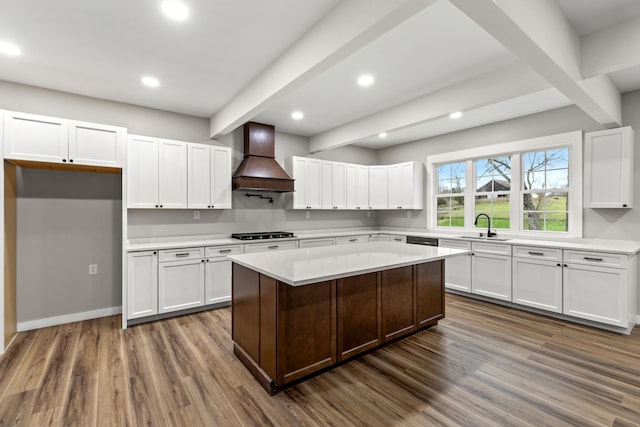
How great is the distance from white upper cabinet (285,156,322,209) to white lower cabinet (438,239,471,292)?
223 cm

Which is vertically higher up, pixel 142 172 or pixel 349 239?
pixel 142 172

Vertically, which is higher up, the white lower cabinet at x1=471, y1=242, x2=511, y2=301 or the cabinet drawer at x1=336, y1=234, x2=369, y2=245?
Result: the cabinet drawer at x1=336, y1=234, x2=369, y2=245

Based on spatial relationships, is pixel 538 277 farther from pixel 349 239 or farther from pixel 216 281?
pixel 216 281

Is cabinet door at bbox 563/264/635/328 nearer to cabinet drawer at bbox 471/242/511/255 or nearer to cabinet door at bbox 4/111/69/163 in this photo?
cabinet drawer at bbox 471/242/511/255

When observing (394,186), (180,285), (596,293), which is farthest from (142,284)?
(596,293)

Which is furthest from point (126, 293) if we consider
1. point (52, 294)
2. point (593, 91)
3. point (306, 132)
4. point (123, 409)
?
point (593, 91)

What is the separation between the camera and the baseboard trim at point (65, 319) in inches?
125

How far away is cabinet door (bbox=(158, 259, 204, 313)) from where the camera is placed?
11.4ft

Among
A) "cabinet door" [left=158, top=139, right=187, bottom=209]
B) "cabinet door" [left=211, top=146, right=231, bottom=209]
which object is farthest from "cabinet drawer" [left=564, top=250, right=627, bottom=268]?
"cabinet door" [left=158, top=139, right=187, bottom=209]

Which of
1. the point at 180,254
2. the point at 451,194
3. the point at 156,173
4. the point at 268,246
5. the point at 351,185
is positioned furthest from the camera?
the point at 351,185

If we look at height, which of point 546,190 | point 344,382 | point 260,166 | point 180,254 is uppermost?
point 260,166

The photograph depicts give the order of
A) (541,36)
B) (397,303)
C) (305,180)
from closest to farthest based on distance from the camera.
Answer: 1. (541,36)
2. (397,303)
3. (305,180)

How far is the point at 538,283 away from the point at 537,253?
369mm

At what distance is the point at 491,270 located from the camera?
4031 millimetres
